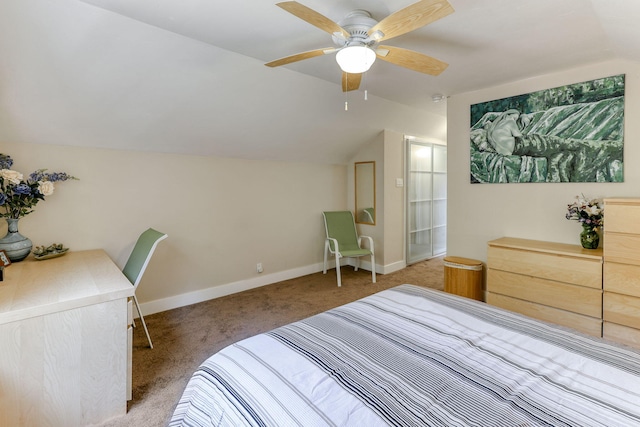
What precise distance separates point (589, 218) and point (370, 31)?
245cm

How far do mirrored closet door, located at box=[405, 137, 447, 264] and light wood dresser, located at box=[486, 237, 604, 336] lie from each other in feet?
6.34

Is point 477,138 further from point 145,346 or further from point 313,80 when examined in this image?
point 145,346

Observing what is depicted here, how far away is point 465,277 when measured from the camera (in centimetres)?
324

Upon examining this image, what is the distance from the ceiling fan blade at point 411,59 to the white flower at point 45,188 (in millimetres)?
2673

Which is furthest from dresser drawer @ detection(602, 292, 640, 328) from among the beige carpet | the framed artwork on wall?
the beige carpet

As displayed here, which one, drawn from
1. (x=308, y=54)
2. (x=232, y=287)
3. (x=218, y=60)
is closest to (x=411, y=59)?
(x=308, y=54)

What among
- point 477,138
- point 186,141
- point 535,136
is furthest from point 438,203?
point 186,141

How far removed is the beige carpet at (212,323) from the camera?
192 cm

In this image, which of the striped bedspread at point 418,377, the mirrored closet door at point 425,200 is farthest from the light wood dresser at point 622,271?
the mirrored closet door at point 425,200

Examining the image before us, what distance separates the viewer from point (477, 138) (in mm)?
3375

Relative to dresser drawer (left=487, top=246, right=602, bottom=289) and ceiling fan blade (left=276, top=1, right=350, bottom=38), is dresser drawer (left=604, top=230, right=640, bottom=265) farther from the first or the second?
ceiling fan blade (left=276, top=1, right=350, bottom=38)

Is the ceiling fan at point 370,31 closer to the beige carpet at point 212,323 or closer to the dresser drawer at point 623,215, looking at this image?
the dresser drawer at point 623,215

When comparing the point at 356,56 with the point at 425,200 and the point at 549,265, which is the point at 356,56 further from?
the point at 425,200

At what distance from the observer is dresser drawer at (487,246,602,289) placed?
2393mm
